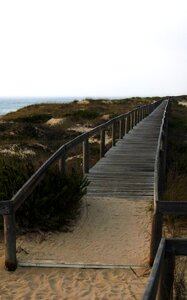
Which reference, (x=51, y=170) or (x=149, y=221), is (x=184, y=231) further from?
(x=51, y=170)

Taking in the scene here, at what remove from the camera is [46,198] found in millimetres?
6398

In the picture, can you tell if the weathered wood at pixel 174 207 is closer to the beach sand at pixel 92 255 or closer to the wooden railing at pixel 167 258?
the beach sand at pixel 92 255

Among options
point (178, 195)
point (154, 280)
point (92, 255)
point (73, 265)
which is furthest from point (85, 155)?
point (154, 280)

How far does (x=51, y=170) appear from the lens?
24.5 feet

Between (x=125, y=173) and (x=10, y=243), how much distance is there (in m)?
5.19

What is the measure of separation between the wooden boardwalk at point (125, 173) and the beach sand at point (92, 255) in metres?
0.71

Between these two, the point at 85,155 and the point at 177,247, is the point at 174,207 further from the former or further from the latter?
the point at 85,155

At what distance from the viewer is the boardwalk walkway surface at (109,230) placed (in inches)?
220

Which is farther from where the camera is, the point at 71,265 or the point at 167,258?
the point at 71,265

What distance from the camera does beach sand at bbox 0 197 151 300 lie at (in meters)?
4.73

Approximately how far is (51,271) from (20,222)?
4.59ft

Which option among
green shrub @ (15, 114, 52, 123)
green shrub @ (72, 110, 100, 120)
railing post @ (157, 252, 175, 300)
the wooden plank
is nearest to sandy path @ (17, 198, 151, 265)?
the wooden plank

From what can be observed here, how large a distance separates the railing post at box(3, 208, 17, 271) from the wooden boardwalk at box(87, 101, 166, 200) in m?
3.26

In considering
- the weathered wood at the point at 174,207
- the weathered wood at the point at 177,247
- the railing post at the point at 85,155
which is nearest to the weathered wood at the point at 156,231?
the weathered wood at the point at 174,207
